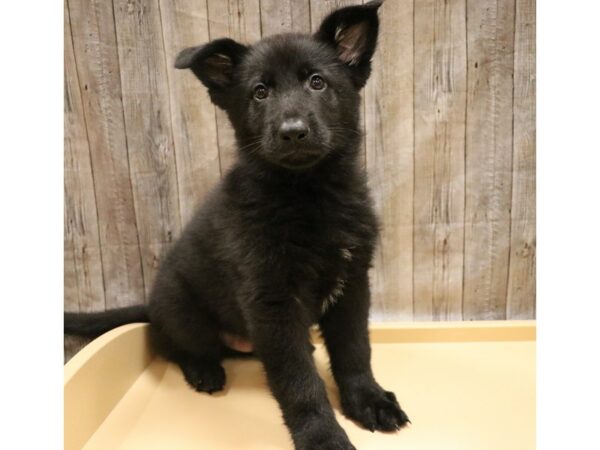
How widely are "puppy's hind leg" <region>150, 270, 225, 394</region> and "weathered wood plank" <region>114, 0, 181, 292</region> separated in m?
0.31

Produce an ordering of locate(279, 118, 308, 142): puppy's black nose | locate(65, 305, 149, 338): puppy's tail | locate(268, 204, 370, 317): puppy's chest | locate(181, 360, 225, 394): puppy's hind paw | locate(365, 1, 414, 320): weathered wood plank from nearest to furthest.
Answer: locate(279, 118, 308, 142): puppy's black nose, locate(268, 204, 370, 317): puppy's chest, locate(181, 360, 225, 394): puppy's hind paw, locate(365, 1, 414, 320): weathered wood plank, locate(65, 305, 149, 338): puppy's tail

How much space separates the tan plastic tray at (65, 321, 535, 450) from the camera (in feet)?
5.23

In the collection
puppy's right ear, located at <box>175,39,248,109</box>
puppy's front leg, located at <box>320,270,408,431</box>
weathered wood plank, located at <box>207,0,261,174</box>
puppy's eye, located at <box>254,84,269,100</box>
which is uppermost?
weathered wood plank, located at <box>207,0,261,174</box>

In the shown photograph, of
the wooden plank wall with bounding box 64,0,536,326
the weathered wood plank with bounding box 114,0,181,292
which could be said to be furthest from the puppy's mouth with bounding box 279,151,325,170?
the weathered wood plank with bounding box 114,0,181,292

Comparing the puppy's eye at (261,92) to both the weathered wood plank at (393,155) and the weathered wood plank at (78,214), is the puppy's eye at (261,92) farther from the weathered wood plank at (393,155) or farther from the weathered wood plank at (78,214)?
the weathered wood plank at (78,214)

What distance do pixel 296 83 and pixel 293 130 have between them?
0.24 m

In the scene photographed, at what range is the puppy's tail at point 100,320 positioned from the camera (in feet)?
7.30

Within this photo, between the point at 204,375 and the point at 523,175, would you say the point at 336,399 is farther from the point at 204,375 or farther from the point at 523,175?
the point at 523,175

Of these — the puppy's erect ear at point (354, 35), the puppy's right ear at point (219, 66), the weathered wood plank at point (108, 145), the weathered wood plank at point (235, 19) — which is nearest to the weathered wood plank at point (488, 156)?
the puppy's erect ear at point (354, 35)

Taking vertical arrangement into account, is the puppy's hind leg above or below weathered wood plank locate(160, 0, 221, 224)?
below

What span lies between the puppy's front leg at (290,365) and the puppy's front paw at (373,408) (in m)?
0.17

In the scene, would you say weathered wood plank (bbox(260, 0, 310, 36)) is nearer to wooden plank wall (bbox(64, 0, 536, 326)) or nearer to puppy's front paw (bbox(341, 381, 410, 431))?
wooden plank wall (bbox(64, 0, 536, 326))

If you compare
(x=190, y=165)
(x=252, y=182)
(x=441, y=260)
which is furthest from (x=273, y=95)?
(x=441, y=260)

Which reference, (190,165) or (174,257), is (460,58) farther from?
(174,257)
